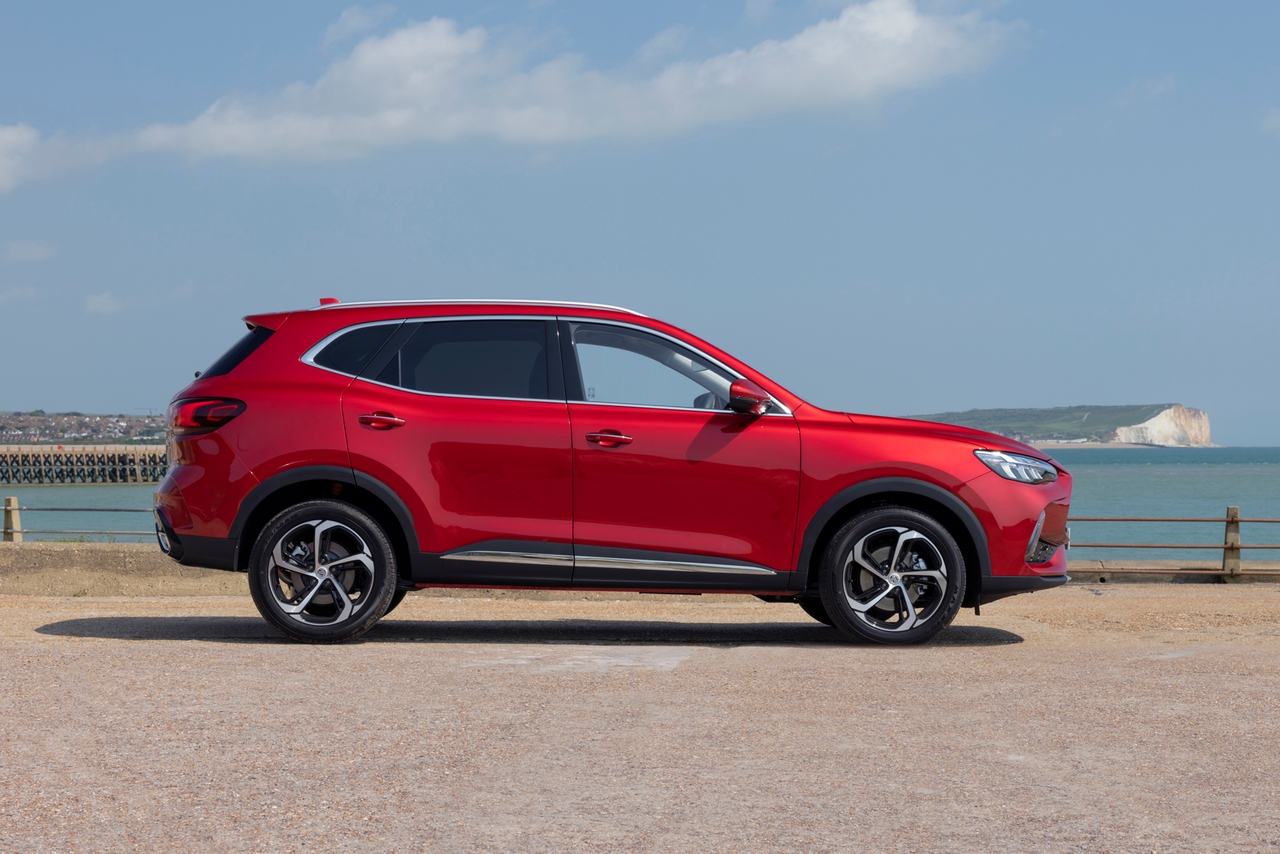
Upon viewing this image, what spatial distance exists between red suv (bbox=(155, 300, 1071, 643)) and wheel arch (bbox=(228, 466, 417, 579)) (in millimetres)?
12

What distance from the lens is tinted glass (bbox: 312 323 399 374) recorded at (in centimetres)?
702

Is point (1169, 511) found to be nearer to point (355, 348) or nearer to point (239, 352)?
point (355, 348)

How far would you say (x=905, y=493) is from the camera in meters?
7.13

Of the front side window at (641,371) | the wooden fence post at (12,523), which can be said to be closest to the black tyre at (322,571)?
the front side window at (641,371)

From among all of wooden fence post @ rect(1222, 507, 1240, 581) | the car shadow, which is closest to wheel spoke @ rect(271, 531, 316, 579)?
the car shadow

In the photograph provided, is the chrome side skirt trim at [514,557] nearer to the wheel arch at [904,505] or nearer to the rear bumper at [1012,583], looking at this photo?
the wheel arch at [904,505]

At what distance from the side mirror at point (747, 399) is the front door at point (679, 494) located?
6 centimetres

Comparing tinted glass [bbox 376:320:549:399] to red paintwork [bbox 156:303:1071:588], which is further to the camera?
tinted glass [bbox 376:320:549:399]

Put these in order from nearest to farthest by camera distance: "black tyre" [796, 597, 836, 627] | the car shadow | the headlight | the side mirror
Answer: the side mirror → the headlight → the car shadow → "black tyre" [796, 597, 836, 627]

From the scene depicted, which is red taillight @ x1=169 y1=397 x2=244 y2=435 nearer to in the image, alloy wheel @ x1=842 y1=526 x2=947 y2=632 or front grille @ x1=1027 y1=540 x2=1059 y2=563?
alloy wheel @ x1=842 y1=526 x2=947 y2=632

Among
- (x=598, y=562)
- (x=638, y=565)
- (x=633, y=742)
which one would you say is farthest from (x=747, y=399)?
(x=633, y=742)

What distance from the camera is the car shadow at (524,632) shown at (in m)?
7.49

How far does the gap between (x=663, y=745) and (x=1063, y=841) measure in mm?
1526

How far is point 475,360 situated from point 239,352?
1297 millimetres
